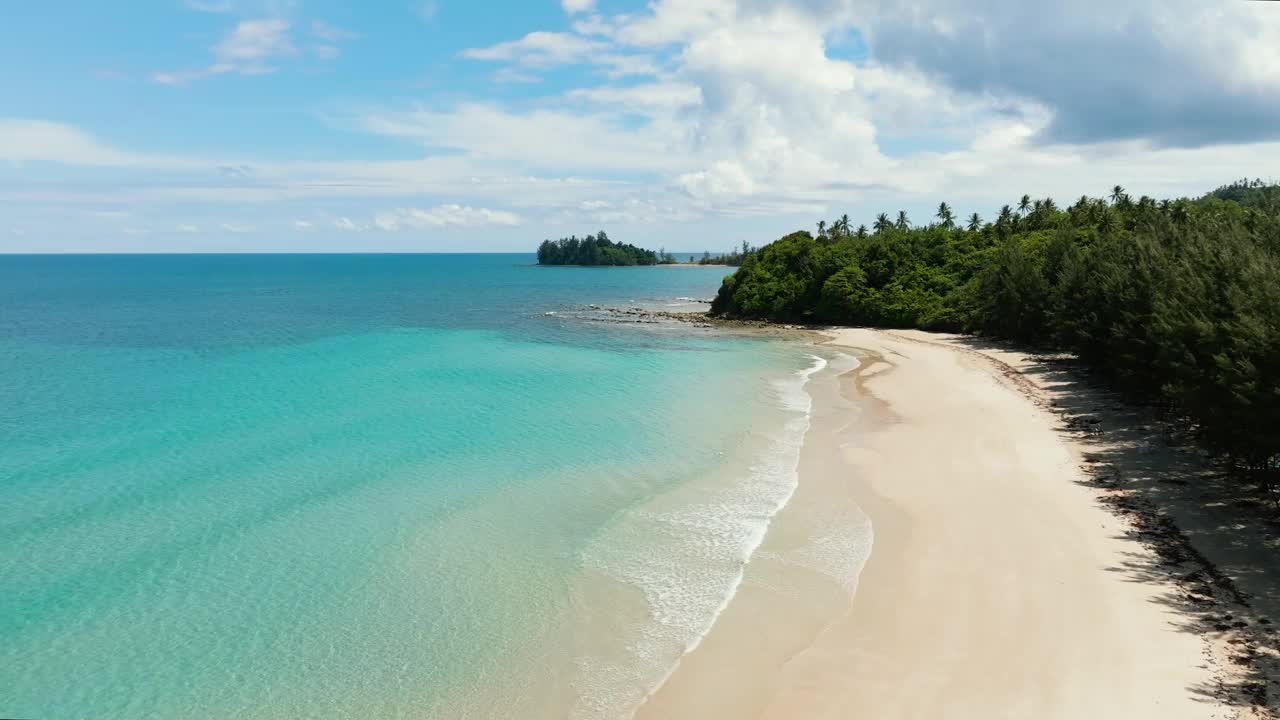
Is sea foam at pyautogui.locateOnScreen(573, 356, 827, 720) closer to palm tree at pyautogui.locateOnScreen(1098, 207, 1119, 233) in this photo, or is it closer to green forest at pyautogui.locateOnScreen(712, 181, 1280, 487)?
green forest at pyautogui.locateOnScreen(712, 181, 1280, 487)

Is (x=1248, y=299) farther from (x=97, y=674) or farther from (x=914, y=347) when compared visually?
(x=914, y=347)

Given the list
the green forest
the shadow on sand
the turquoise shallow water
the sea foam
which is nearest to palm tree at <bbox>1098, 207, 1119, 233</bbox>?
the green forest

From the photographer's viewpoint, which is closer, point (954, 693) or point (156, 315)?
point (954, 693)

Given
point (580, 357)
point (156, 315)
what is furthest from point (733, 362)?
point (156, 315)

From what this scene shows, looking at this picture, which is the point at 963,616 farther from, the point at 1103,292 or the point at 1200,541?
the point at 1103,292

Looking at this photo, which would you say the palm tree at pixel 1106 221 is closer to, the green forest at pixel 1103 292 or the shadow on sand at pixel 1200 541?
the green forest at pixel 1103 292

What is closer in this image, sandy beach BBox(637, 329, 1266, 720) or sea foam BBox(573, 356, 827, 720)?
sandy beach BBox(637, 329, 1266, 720)
